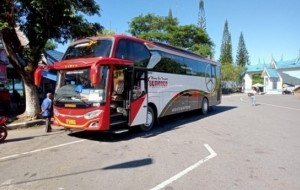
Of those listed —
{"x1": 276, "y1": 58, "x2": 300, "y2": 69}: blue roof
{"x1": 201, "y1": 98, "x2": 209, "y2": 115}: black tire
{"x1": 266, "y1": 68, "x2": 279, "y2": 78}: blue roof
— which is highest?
{"x1": 276, "y1": 58, "x2": 300, "y2": 69}: blue roof

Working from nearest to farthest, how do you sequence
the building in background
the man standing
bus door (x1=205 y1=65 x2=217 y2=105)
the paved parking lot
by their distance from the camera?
the paved parking lot, the man standing, bus door (x1=205 y1=65 x2=217 y2=105), the building in background

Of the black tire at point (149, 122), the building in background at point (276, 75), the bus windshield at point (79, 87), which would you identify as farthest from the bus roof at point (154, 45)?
the building in background at point (276, 75)

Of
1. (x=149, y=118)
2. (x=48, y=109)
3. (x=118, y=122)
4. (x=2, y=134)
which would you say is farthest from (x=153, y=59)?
(x=2, y=134)

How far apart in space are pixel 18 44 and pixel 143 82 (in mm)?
6895

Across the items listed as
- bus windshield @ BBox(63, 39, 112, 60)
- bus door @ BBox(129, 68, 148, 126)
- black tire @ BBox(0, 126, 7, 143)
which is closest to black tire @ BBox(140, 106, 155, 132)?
bus door @ BBox(129, 68, 148, 126)

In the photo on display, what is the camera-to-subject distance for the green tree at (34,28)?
46.2 ft

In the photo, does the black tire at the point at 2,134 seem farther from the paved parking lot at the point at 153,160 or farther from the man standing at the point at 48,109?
the man standing at the point at 48,109

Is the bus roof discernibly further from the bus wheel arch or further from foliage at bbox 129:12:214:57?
foliage at bbox 129:12:214:57

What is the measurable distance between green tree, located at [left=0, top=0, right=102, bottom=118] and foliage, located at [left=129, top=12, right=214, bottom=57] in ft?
103

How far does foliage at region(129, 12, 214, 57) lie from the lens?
1845 inches

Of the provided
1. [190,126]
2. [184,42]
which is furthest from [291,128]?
[184,42]

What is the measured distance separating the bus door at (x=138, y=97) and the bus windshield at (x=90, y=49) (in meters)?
1.21

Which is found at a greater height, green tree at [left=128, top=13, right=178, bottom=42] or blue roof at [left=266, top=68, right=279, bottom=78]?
green tree at [left=128, top=13, right=178, bottom=42]

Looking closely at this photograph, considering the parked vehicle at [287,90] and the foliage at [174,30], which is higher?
the foliage at [174,30]
